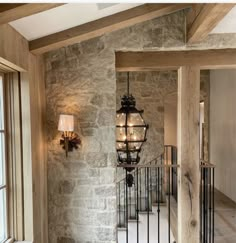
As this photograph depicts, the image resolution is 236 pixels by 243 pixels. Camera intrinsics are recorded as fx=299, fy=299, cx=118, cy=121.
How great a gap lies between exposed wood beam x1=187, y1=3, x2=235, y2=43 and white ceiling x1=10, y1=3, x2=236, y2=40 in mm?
326

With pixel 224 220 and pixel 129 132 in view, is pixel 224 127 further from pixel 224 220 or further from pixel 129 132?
pixel 129 132

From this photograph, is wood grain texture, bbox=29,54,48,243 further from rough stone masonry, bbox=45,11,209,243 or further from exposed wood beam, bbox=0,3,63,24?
exposed wood beam, bbox=0,3,63,24

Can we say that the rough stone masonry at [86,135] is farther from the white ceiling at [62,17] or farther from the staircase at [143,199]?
the staircase at [143,199]

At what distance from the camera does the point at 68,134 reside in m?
3.26

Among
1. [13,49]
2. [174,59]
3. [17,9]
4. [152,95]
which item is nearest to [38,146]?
Result: [13,49]

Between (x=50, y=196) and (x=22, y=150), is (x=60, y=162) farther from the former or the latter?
(x=22, y=150)

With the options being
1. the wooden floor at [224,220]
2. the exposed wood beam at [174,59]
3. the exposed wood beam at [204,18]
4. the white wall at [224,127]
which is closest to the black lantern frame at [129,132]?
the exposed wood beam at [174,59]

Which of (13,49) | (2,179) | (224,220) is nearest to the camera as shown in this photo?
(13,49)

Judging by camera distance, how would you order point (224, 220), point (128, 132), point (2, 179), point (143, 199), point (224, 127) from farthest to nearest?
point (224, 127) → point (143, 199) → point (224, 220) → point (128, 132) → point (2, 179)

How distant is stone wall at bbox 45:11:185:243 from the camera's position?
3.30 metres

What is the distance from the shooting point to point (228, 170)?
6.34 meters

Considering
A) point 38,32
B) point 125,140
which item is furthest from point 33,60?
point 125,140

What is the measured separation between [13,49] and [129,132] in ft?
6.02

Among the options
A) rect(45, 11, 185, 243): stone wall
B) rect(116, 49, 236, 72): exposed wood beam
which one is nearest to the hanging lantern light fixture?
rect(45, 11, 185, 243): stone wall
